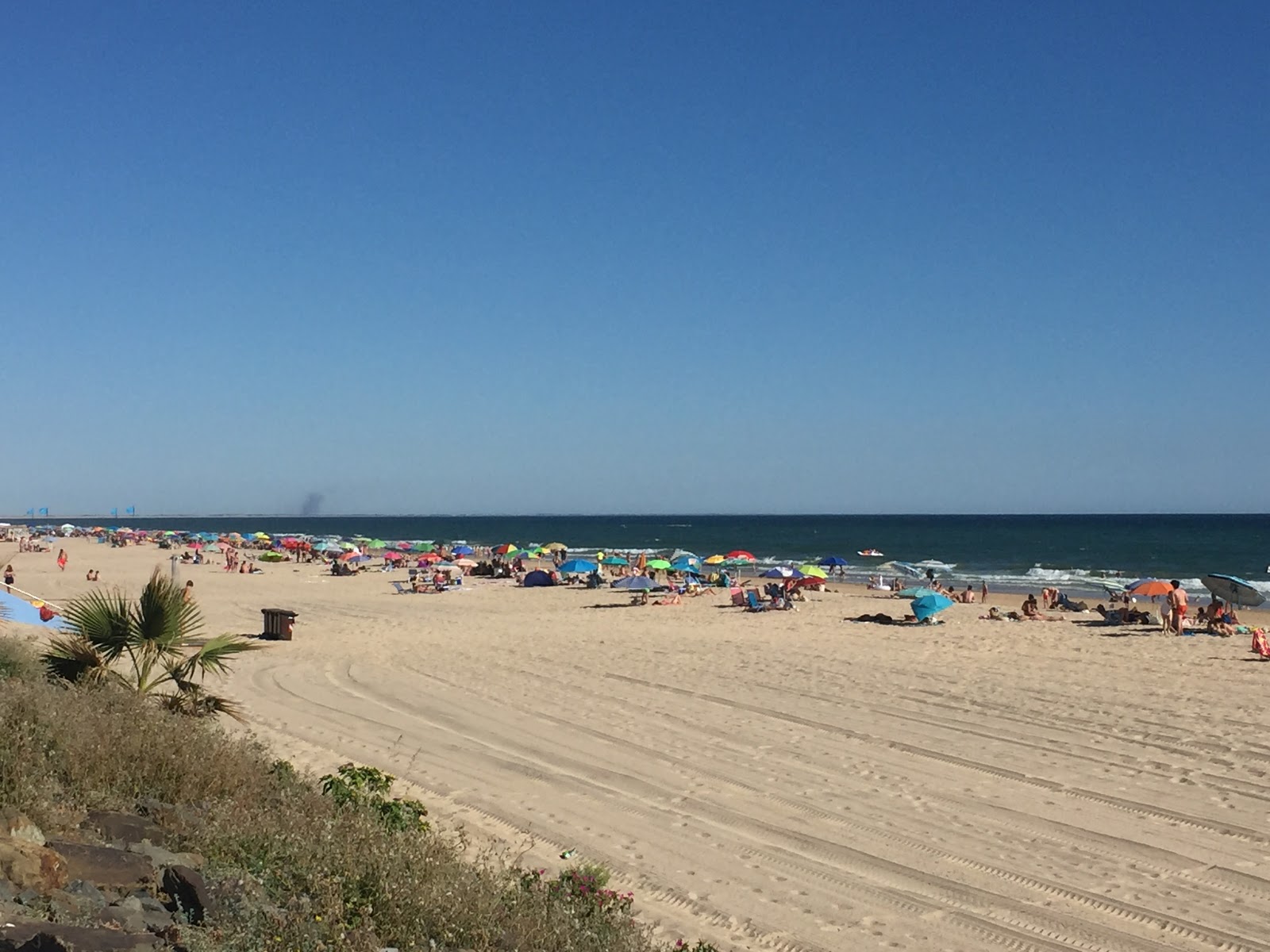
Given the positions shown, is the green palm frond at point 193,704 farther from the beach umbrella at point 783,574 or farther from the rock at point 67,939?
the beach umbrella at point 783,574

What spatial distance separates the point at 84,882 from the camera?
411 centimetres

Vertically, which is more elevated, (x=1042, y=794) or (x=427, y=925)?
(x=427, y=925)

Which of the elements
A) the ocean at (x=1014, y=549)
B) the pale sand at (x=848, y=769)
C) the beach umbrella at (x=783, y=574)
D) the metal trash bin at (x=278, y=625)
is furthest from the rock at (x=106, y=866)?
the ocean at (x=1014, y=549)

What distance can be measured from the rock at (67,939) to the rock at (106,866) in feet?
1.91

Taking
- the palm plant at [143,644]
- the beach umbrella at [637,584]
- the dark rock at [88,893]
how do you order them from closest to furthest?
the dark rock at [88,893], the palm plant at [143,644], the beach umbrella at [637,584]

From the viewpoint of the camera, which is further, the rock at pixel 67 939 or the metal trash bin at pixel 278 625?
the metal trash bin at pixel 278 625

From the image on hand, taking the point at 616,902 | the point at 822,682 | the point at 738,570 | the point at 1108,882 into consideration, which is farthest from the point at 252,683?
the point at 738,570

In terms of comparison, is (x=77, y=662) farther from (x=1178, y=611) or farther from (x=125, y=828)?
(x=1178, y=611)

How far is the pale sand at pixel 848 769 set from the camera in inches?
256

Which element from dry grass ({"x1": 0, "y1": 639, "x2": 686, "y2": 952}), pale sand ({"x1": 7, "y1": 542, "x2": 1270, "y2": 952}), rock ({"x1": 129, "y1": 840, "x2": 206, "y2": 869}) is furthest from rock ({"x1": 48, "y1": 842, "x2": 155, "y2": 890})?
pale sand ({"x1": 7, "y1": 542, "x2": 1270, "y2": 952})

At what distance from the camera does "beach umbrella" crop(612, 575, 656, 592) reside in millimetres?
28844

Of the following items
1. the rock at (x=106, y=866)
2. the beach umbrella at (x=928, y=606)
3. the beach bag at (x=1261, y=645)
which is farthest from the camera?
the beach umbrella at (x=928, y=606)

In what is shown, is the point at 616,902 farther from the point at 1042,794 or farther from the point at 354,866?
the point at 1042,794

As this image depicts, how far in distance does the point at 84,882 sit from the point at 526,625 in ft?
62.6
